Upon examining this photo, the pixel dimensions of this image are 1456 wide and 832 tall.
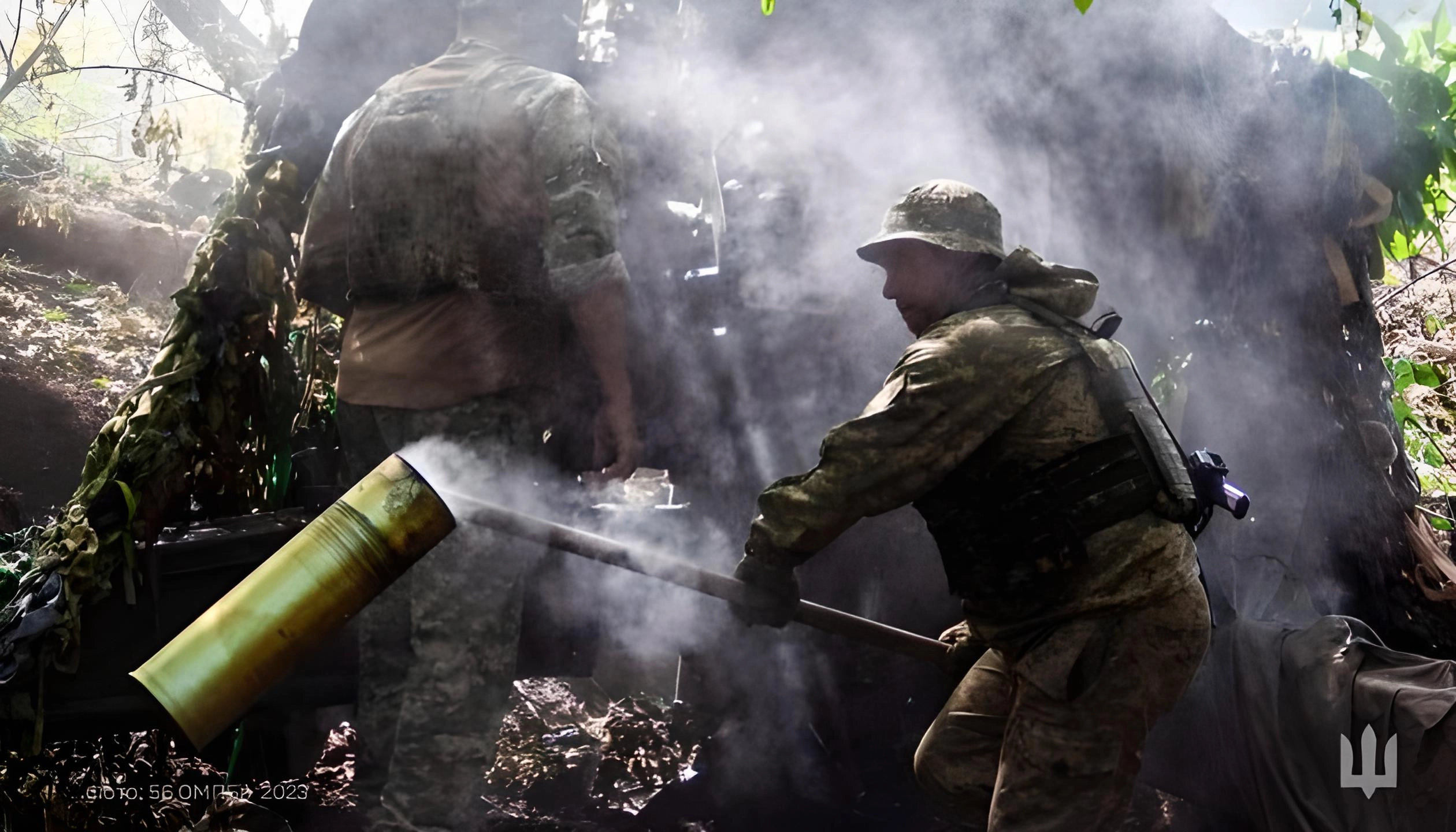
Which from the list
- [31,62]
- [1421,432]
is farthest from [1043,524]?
[31,62]

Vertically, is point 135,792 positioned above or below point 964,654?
below

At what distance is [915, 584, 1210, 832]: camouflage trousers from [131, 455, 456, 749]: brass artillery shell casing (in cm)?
193

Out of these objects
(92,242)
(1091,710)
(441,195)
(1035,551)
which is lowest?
(1091,710)

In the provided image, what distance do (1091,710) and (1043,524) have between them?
605 mm

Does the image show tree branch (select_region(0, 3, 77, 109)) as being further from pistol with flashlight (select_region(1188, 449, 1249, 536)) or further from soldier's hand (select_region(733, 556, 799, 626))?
pistol with flashlight (select_region(1188, 449, 1249, 536))

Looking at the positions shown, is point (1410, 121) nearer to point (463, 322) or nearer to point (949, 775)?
point (949, 775)

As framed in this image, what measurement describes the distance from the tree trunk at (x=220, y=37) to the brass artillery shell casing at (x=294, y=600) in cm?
873

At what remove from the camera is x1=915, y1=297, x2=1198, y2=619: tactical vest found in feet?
10.1

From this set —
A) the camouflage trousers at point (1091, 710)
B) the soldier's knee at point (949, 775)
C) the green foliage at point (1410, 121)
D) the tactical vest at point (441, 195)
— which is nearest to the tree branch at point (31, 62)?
the tactical vest at point (441, 195)

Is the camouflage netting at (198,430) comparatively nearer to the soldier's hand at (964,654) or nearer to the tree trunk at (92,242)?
the soldier's hand at (964,654)

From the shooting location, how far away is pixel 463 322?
3.78 m

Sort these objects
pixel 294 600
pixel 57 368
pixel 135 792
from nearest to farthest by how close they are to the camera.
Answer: pixel 294 600, pixel 135 792, pixel 57 368

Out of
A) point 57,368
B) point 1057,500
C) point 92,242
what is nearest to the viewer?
point 1057,500

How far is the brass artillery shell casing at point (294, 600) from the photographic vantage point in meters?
2.70
